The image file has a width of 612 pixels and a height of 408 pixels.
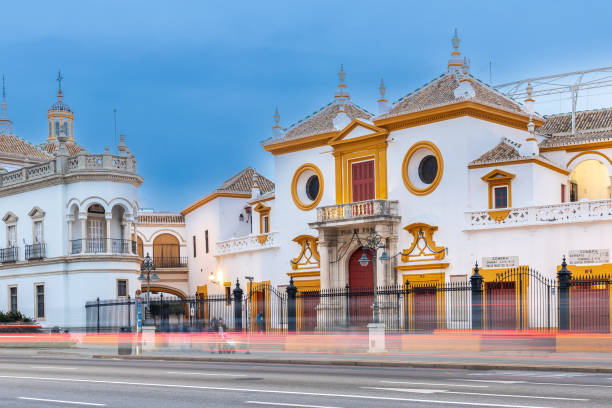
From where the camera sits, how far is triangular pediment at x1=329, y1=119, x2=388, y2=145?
137 ft

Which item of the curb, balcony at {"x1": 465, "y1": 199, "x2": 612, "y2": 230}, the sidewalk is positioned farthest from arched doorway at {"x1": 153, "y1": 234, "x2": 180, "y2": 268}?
the curb

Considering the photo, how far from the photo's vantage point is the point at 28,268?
45219 millimetres

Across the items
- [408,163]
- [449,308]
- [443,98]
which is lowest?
[449,308]

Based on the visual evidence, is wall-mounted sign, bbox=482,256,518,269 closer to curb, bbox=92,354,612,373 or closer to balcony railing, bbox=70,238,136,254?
curb, bbox=92,354,612,373

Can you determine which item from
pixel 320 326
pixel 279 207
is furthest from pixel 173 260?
pixel 320 326

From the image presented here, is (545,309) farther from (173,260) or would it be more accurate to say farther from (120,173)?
(173,260)

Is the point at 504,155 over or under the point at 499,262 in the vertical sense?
over

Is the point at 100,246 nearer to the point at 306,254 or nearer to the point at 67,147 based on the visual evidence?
the point at 306,254

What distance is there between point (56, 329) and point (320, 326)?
41.6 ft

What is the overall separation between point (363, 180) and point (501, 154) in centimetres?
724

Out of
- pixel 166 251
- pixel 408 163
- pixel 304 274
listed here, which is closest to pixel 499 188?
pixel 408 163

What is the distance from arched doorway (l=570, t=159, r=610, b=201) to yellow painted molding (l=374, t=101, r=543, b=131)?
2979 mm

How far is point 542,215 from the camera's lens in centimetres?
3628

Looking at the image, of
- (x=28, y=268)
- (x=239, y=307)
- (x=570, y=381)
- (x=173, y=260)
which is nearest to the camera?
(x=570, y=381)
